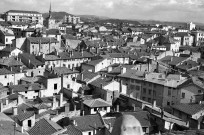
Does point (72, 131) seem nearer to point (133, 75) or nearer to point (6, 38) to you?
point (133, 75)

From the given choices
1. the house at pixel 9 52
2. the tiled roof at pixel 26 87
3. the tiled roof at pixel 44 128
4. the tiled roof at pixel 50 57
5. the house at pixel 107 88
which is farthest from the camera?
the house at pixel 9 52

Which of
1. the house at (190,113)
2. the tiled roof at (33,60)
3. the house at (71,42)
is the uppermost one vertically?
the house at (71,42)

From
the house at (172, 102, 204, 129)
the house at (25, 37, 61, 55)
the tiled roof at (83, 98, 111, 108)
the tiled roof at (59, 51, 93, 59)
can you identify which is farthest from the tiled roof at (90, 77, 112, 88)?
the house at (25, 37, 61, 55)

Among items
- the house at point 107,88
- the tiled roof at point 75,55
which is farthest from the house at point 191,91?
the tiled roof at point 75,55

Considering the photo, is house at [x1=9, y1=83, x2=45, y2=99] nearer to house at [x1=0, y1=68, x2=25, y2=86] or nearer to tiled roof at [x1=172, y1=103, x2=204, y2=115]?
house at [x1=0, y1=68, x2=25, y2=86]

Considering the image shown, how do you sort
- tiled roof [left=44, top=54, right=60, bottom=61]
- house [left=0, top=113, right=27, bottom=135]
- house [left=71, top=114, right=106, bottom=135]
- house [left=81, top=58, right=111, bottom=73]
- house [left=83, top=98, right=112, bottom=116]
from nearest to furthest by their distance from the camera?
house [left=0, top=113, right=27, bottom=135] < house [left=71, top=114, right=106, bottom=135] < house [left=83, top=98, right=112, bottom=116] < house [left=81, top=58, right=111, bottom=73] < tiled roof [left=44, top=54, right=60, bottom=61]

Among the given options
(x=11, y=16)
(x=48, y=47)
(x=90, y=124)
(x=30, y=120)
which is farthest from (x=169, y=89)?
(x=11, y=16)

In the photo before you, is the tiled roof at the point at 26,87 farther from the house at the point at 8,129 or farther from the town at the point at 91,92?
the house at the point at 8,129
